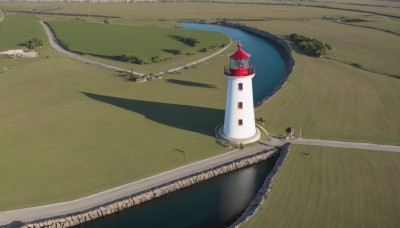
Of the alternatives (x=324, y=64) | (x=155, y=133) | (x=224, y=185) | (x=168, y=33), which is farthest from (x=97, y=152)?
(x=168, y=33)

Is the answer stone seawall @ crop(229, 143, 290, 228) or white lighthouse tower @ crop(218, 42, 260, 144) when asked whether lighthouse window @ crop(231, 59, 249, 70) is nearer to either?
white lighthouse tower @ crop(218, 42, 260, 144)

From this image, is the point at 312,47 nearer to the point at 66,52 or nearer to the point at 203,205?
the point at 66,52

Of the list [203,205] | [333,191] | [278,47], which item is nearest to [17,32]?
[278,47]

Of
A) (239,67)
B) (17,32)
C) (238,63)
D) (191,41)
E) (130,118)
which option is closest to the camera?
(239,67)

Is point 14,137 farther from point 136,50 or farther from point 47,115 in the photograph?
point 136,50

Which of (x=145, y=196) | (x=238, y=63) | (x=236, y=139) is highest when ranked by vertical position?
(x=238, y=63)

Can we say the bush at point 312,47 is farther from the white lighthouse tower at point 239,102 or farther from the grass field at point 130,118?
the white lighthouse tower at point 239,102
